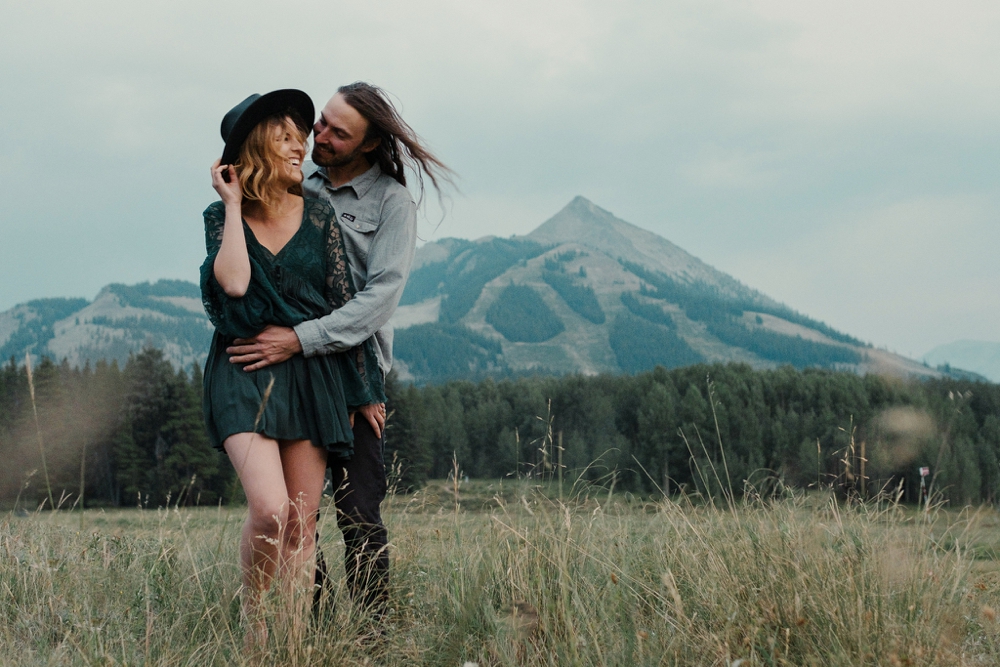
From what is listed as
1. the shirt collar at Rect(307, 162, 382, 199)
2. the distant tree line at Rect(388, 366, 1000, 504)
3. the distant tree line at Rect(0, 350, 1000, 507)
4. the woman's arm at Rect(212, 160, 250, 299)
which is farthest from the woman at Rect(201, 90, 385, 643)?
the distant tree line at Rect(388, 366, 1000, 504)

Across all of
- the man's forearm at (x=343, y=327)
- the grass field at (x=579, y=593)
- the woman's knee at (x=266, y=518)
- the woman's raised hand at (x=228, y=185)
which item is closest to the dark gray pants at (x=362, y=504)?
the grass field at (x=579, y=593)

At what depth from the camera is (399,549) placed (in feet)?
11.7

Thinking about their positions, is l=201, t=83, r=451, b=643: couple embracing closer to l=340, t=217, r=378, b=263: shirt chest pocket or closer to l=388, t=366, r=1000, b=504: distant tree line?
l=340, t=217, r=378, b=263: shirt chest pocket

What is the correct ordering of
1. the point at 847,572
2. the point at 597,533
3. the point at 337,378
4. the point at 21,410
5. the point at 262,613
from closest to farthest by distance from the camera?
the point at 262,613, the point at 847,572, the point at 337,378, the point at 597,533, the point at 21,410

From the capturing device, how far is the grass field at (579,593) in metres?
2.11

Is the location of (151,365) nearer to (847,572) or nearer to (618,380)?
(618,380)

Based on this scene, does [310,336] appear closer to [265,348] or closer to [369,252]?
[265,348]

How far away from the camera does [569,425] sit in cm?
7781

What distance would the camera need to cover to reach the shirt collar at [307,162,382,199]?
3102mm

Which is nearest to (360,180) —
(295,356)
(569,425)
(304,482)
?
(295,356)

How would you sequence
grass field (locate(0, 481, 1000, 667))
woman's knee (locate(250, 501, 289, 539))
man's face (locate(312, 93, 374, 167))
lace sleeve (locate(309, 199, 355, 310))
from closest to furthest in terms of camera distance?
grass field (locate(0, 481, 1000, 667))
woman's knee (locate(250, 501, 289, 539))
lace sleeve (locate(309, 199, 355, 310))
man's face (locate(312, 93, 374, 167))

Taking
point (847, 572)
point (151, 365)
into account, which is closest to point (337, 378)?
point (847, 572)

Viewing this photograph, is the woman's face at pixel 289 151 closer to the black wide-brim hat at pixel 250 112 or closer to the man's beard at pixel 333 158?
the black wide-brim hat at pixel 250 112

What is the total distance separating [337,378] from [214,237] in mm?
644
